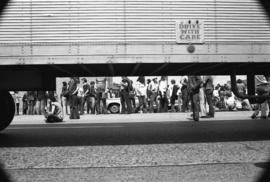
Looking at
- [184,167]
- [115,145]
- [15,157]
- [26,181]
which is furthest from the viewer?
[115,145]

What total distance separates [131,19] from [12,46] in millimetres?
1716

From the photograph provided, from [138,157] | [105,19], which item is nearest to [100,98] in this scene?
[105,19]

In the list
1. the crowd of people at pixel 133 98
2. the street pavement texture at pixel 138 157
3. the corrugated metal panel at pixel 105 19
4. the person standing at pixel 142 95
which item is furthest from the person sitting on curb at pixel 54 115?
the corrugated metal panel at pixel 105 19

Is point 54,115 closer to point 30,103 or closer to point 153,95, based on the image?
point 153,95

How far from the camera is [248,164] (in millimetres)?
4406

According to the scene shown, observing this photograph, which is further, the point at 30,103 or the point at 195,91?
the point at 30,103

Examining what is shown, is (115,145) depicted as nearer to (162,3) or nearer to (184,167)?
(184,167)

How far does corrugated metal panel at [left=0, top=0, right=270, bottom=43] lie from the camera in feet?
17.4

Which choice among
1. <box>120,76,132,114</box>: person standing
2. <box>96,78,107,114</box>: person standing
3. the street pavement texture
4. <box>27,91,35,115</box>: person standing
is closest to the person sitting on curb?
<box>120,76,132,114</box>: person standing

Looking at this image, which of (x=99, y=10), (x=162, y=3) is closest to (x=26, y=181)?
(x=99, y=10)

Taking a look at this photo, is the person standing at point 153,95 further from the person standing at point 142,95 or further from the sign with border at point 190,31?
the sign with border at point 190,31

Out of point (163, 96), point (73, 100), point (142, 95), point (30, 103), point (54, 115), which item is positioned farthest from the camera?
point (30, 103)

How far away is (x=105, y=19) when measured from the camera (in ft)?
17.5

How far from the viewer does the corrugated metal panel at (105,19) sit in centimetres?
529
